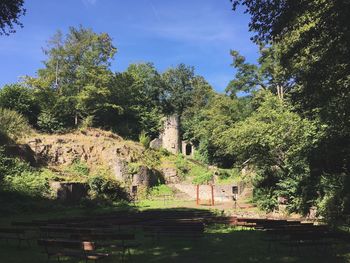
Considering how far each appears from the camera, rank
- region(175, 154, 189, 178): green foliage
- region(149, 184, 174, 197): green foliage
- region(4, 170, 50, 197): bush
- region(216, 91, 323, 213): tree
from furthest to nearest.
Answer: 1. region(175, 154, 189, 178): green foliage
2. region(149, 184, 174, 197): green foliage
3. region(4, 170, 50, 197): bush
4. region(216, 91, 323, 213): tree

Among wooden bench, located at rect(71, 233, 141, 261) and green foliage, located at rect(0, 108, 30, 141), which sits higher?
green foliage, located at rect(0, 108, 30, 141)

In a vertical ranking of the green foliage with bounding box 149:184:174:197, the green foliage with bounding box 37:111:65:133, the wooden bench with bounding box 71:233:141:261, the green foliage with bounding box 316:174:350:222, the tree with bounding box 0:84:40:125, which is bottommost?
the wooden bench with bounding box 71:233:141:261

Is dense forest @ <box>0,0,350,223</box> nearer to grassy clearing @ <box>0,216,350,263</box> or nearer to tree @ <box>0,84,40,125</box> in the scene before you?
tree @ <box>0,84,40,125</box>

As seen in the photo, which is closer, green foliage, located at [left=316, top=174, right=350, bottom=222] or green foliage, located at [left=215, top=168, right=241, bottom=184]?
green foliage, located at [left=316, top=174, right=350, bottom=222]

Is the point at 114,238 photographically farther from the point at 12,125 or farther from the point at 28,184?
the point at 12,125

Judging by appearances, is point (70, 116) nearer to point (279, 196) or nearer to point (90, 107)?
point (90, 107)

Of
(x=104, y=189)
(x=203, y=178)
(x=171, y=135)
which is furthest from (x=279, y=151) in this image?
(x=171, y=135)

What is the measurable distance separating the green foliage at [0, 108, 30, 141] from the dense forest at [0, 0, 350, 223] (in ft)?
0.39

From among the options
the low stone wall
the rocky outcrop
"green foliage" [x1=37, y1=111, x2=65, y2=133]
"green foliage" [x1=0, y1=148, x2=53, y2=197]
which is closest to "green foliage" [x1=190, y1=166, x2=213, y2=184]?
the low stone wall

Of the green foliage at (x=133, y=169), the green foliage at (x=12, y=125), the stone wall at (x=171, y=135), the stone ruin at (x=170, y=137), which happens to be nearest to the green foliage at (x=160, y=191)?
the green foliage at (x=133, y=169)

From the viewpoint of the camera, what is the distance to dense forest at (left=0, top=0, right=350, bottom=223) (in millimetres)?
13031

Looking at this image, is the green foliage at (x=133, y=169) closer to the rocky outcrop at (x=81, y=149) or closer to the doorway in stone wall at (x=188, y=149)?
the rocky outcrop at (x=81, y=149)

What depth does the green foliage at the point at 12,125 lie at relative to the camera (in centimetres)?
3544

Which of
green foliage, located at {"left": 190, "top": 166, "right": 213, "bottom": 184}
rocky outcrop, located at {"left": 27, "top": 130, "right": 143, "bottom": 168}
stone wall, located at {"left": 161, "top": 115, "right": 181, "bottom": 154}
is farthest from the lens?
stone wall, located at {"left": 161, "top": 115, "right": 181, "bottom": 154}
